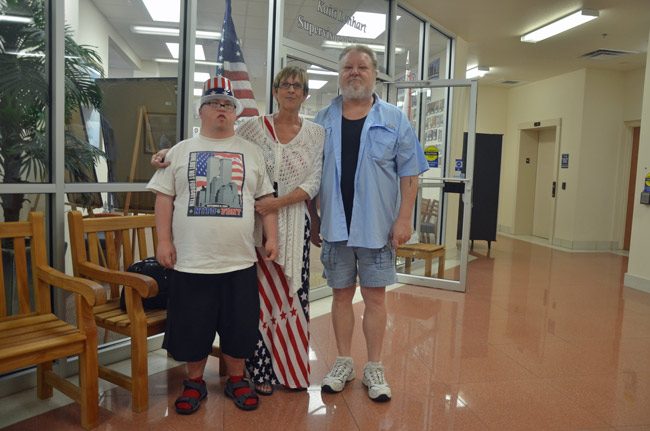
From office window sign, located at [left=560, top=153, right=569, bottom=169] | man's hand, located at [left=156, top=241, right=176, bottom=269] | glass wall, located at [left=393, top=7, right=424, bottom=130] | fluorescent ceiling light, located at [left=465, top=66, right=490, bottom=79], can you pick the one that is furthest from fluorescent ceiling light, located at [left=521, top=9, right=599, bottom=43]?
man's hand, located at [left=156, top=241, right=176, bottom=269]

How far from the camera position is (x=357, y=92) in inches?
92.3

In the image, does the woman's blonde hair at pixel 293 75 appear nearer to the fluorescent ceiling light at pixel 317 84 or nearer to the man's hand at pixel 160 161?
the man's hand at pixel 160 161

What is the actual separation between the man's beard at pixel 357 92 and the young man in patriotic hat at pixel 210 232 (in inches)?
19.3

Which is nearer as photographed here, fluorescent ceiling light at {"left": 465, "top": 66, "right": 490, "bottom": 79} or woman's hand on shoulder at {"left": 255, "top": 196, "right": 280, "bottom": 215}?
woman's hand on shoulder at {"left": 255, "top": 196, "right": 280, "bottom": 215}

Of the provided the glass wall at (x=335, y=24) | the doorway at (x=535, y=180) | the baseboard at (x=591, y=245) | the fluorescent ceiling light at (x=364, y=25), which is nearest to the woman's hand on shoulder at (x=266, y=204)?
the glass wall at (x=335, y=24)

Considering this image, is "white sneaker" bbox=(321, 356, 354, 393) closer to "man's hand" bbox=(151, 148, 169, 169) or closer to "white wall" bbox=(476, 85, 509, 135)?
"man's hand" bbox=(151, 148, 169, 169)

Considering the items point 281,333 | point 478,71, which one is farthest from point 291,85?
point 478,71

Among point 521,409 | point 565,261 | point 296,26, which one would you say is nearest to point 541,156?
point 565,261

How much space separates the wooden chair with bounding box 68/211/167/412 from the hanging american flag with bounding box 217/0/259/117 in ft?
3.41

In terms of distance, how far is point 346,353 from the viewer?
256cm

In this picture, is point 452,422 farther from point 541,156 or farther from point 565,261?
point 541,156

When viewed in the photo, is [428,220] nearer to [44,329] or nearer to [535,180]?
[44,329]

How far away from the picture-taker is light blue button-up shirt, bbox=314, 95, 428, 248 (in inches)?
91.3

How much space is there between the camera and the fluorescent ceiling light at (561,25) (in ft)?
17.6
